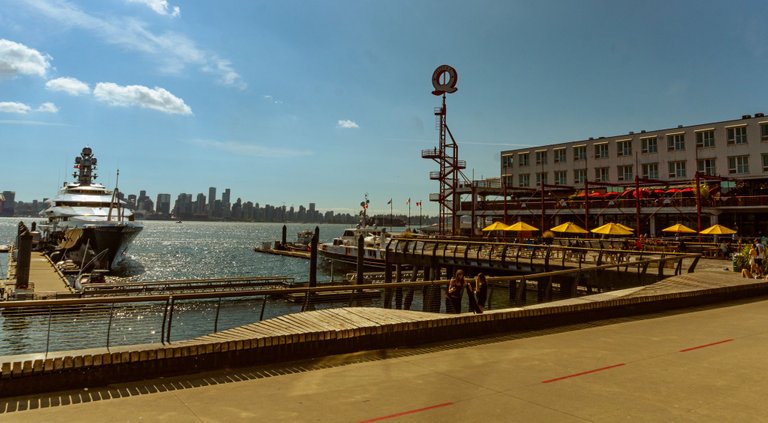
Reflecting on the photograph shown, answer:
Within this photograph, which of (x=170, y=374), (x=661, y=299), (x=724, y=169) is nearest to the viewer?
(x=170, y=374)

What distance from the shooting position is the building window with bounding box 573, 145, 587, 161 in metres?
67.9

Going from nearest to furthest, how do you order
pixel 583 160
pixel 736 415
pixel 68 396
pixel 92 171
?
pixel 736 415
pixel 68 396
pixel 583 160
pixel 92 171

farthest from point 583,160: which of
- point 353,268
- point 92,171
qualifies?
point 92,171

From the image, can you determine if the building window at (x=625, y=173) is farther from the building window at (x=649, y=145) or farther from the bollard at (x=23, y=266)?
the bollard at (x=23, y=266)

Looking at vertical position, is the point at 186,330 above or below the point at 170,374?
below

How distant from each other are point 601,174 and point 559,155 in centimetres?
740

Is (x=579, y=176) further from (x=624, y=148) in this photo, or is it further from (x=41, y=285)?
(x=41, y=285)

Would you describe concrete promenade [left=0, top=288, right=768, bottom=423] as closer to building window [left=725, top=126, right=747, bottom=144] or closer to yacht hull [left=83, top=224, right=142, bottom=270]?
yacht hull [left=83, top=224, right=142, bottom=270]

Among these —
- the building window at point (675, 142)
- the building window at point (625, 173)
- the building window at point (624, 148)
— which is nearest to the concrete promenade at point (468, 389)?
the building window at point (675, 142)

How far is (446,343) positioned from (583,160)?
65.3m

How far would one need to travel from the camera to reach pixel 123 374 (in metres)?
6.88

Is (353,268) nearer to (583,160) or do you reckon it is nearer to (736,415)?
(583,160)

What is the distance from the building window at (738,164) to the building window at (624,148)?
38.0 ft

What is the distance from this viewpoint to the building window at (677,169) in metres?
56.9
